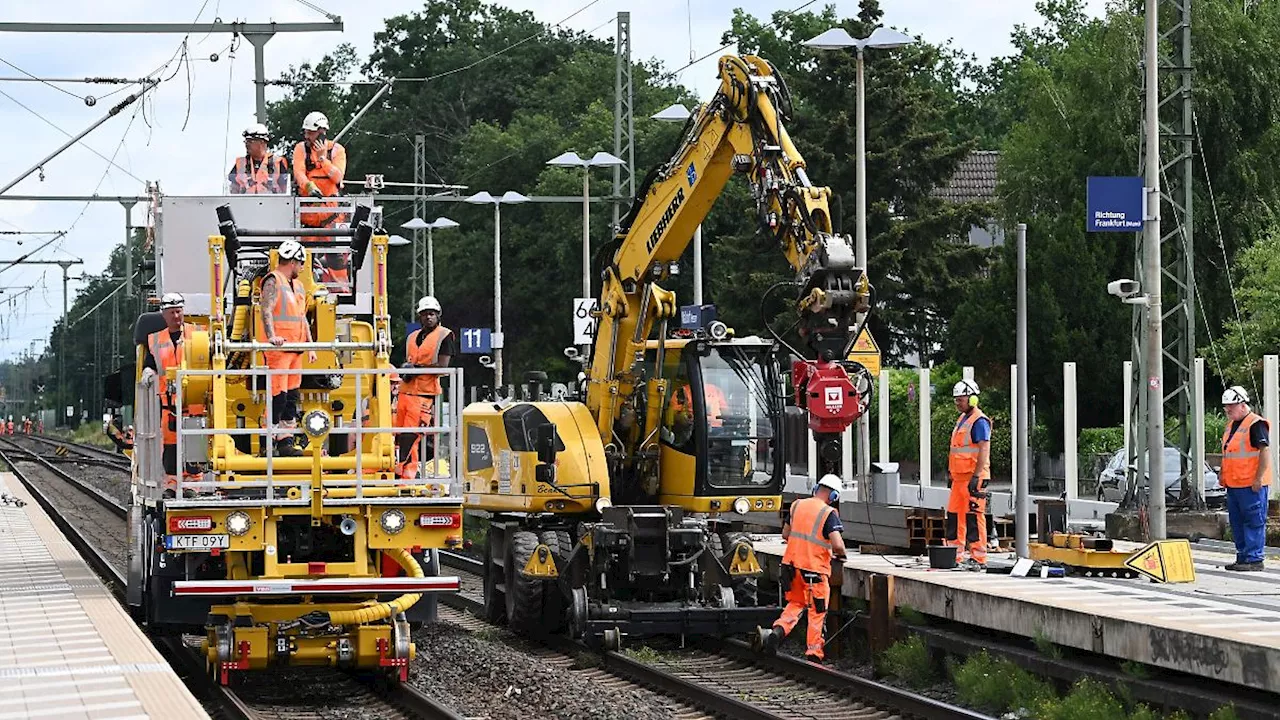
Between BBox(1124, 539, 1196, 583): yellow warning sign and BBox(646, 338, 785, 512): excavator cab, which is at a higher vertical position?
BBox(646, 338, 785, 512): excavator cab

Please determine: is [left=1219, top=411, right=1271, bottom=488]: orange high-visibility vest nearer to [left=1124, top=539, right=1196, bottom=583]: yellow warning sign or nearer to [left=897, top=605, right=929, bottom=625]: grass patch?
[left=1124, top=539, right=1196, bottom=583]: yellow warning sign

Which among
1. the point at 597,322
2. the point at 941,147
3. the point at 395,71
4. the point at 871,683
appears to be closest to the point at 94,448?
the point at 395,71

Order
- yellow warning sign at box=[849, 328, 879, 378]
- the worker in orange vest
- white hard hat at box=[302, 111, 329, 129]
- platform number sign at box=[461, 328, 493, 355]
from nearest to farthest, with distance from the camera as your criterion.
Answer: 1. the worker in orange vest
2. white hard hat at box=[302, 111, 329, 129]
3. yellow warning sign at box=[849, 328, 879, 378]
4. platform number sign at box=[461, 328, 493, 355]

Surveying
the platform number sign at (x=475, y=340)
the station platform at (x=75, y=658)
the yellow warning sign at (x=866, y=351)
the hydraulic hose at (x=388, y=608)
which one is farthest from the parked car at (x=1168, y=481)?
the platform number sign at (x=475, y=340)

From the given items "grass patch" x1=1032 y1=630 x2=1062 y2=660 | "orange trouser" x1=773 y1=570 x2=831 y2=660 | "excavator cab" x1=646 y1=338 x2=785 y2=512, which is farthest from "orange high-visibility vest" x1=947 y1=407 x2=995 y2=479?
"grass patch" x1=1032 y1=630 x2=1062 y2=660

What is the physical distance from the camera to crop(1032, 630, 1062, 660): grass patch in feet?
49.1

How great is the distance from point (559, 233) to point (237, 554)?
54632mm

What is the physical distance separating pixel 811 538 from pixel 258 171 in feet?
20.8

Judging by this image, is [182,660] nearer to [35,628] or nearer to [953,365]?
[35,628]

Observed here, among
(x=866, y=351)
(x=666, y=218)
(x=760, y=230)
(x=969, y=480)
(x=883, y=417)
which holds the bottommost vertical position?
(x=969, y=480)

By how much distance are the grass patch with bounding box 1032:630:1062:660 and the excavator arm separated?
2.13m

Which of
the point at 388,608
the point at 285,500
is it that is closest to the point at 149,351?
the point at 285,500

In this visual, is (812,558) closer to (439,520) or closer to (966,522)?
(966,522)

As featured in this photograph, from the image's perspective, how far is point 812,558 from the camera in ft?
54.6
